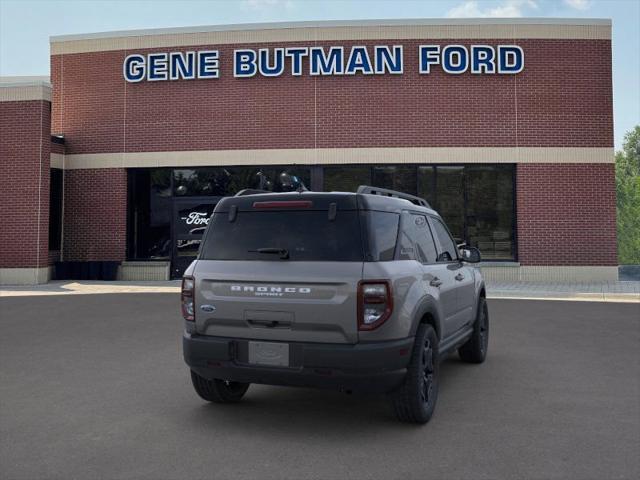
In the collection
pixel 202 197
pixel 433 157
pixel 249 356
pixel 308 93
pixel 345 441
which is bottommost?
pixel 345 441

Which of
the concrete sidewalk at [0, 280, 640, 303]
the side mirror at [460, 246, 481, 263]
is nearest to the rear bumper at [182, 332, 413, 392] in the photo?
Answer: the side mirror at [460, 246, 481, 263]

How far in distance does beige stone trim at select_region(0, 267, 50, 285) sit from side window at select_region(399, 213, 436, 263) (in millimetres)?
15525

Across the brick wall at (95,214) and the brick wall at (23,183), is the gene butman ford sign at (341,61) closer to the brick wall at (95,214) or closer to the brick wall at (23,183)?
the brick wall at (95,214)

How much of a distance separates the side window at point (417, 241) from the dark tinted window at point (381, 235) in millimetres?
126

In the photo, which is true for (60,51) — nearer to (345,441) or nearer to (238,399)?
(238,399)

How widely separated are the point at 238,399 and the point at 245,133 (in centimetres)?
1429

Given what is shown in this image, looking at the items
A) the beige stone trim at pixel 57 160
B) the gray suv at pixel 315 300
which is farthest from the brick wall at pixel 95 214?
the gray suv at pixel 315 300

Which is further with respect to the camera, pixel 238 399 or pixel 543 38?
pixel 543 38

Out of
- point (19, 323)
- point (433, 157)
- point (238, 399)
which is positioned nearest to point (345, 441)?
point (238, 399)

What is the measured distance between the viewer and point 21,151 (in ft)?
59.2

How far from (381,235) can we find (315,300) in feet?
2.57

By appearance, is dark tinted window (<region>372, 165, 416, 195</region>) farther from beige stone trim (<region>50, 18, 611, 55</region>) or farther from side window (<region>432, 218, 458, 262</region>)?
side window (<region>432, 218, 458, 262</region>)

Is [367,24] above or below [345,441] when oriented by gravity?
above

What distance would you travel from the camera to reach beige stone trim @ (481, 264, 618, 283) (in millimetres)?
17688
